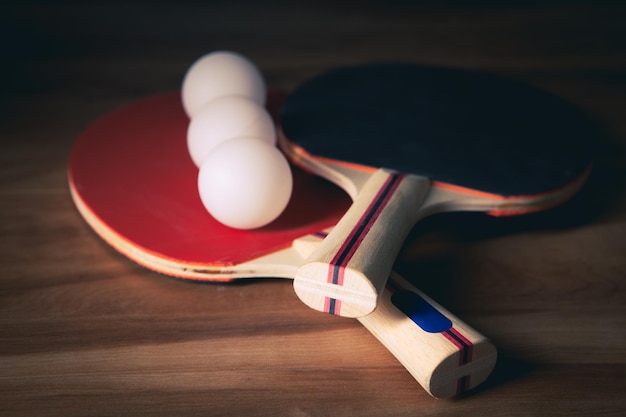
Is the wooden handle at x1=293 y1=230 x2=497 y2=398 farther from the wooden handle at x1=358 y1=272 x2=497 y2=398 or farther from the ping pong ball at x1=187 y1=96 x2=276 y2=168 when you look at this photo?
the ping pong ball at x1=187 y1=96 x2=276 y2=168

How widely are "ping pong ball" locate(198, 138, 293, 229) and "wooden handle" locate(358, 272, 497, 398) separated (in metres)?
0.21

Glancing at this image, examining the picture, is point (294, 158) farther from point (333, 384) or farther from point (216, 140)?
point (333, 384)

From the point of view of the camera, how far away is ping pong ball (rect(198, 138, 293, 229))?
980 mm

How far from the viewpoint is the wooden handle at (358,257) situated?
81 cm

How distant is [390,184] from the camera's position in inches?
A: 40.0

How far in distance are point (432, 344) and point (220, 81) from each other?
62 centimetres

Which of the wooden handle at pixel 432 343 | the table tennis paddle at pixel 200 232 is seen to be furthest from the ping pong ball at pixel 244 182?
the wooden handle at pixel 432 343

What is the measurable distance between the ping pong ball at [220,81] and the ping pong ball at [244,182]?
24cm

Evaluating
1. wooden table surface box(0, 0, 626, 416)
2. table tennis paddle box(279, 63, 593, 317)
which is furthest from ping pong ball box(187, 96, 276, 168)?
wooden table surface box(0, 0, 626, 416)

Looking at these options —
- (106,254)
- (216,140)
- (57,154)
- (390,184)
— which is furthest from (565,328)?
(57,154)

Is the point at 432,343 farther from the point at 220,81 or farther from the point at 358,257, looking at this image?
the point at 220,81

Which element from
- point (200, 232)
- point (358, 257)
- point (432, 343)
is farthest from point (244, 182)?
point (432, 343)

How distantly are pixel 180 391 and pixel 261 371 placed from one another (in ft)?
0.32

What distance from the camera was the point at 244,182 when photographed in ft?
3.21
